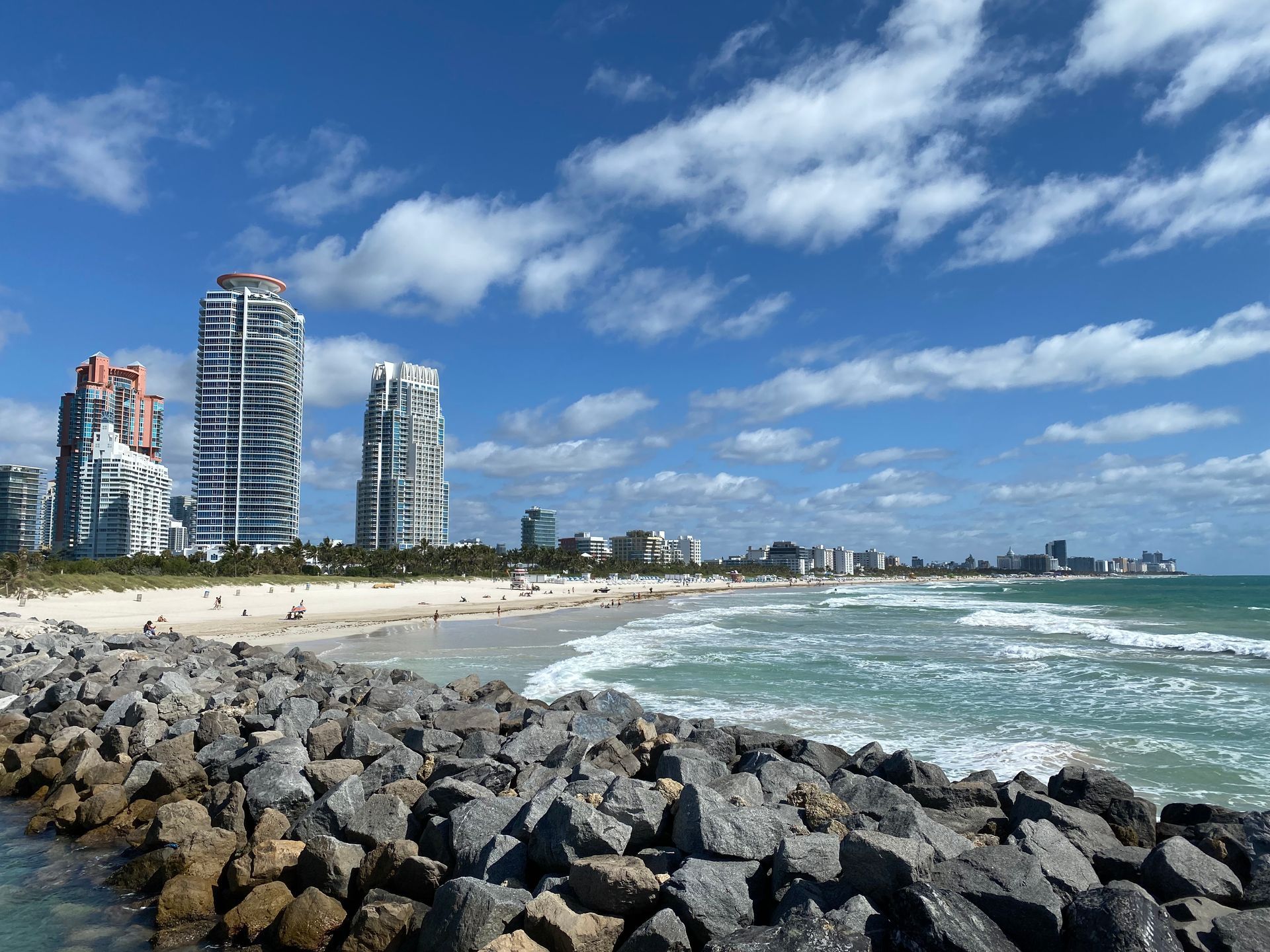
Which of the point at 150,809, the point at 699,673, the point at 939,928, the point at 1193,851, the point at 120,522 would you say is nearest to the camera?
the point at 939,928

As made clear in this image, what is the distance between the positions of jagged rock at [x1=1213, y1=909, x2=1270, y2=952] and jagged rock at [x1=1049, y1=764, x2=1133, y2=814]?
2470 millimetres

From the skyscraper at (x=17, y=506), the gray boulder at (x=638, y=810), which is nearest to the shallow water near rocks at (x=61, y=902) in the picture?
the gray boulder at (x=638, y=810)

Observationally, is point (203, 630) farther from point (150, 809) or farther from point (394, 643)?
point (150, 809)

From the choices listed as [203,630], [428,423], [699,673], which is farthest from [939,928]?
[428,423]

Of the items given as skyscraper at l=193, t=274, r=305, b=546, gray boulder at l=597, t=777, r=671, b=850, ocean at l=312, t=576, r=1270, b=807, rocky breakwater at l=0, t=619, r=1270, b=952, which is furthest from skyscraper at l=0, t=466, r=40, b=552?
gray boulder at l=597, t=777, r=671, b=850

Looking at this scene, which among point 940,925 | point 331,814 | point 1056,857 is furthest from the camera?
point 331,814

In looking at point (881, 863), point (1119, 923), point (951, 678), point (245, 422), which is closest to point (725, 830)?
point (881, 863)

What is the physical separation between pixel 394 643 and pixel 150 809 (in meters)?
21.1

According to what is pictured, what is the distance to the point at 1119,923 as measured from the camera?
4.23 meters

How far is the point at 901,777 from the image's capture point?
7.68 metres

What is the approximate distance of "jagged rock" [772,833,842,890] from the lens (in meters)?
5.09

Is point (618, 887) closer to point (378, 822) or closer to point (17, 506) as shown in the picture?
point (378, 822)

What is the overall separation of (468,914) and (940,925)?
2808 mm

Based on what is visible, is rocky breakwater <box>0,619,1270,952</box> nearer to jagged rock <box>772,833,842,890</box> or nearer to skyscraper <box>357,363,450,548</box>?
jagged rock <box>772,833,842,890</box>
